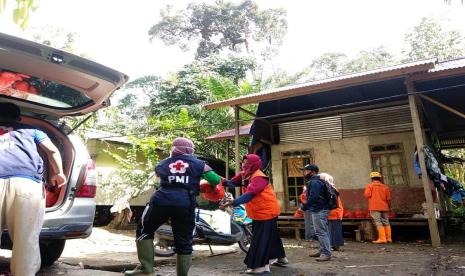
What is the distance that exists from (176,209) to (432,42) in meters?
22.4

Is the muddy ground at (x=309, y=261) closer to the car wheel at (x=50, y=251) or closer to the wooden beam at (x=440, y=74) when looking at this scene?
the car wheel at (x=50, y=251)

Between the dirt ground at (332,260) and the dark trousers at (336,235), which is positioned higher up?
the dark trousers at (336,235)

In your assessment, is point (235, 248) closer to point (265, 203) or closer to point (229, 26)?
point (265, 203)

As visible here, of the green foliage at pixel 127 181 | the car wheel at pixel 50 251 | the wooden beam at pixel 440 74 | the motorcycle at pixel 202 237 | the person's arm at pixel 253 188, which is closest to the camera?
the car wheel at pixel 50 251

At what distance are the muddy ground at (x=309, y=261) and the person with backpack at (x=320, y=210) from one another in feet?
0.67

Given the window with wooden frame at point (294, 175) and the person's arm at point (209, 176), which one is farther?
the window with wooden frame at point (294, 175)

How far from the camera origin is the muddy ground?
4754 millimetres

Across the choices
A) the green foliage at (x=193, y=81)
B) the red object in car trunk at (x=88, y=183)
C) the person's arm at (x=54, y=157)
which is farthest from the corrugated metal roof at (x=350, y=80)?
the green foliage at (x=193, y=81)

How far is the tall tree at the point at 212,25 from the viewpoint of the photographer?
28.7m

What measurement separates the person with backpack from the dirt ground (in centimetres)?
20

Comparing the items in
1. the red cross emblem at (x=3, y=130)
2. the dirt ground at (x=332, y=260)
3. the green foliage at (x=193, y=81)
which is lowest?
the dirt ground at (x=332, y=260)

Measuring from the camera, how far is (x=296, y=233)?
31.0ft

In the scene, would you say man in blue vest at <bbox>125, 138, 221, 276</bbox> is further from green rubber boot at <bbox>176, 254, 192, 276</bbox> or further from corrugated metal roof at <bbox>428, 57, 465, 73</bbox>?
corrugated metal roof at <bbox>428, 57, 465, 73</bbox>

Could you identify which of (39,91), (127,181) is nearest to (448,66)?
(39,91)
